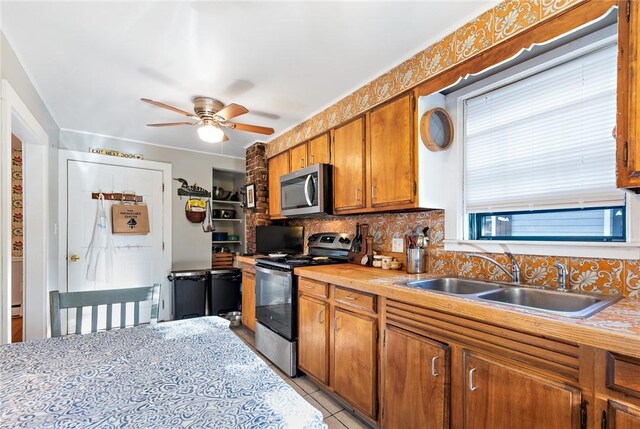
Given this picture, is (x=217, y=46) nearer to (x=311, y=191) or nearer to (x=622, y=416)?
(x=311, y=191)

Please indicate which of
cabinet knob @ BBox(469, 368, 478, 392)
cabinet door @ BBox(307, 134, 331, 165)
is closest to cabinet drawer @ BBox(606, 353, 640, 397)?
cabinet knob @ BBox(469, 368, 478, 392)

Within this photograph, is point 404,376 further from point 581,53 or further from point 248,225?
point 248,225

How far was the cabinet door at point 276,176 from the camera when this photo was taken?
350cm

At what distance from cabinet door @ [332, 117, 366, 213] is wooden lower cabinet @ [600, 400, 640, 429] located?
5.60 feet

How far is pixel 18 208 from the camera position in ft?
12.4

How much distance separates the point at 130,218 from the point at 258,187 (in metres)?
1.65

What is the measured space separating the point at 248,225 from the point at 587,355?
356 centimetres

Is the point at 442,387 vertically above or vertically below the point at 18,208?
below

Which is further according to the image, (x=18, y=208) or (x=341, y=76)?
(x=18, y=208)

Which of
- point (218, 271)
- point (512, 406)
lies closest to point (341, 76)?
point (512, 406)

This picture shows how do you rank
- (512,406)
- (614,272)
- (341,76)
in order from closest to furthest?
1. (512,406)
2. (614,272)
3. (341,76)

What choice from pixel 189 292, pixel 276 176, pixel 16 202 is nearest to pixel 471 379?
pixel 276 176

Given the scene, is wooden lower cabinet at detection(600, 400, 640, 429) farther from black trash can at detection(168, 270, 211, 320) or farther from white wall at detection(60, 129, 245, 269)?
white wall at detection(60, 129, 245, 269)

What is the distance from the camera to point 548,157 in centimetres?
167
